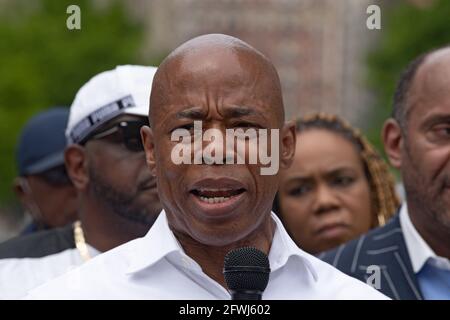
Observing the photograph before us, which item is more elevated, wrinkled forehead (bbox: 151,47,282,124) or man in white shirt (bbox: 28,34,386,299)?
wrinkled forehead (bbox: 151,47,282,124)

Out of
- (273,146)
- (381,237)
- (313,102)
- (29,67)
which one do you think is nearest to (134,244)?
(273,146)

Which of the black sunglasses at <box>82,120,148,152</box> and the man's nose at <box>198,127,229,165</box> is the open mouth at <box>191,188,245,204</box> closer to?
the man's nose at <box>198,127,229,165</box>

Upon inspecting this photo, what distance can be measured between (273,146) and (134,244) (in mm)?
414

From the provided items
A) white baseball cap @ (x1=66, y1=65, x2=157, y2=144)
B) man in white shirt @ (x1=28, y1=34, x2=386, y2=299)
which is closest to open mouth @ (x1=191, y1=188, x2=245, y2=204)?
man in white shirt @ (x1=28, y1=34, x2=386, y2=299)

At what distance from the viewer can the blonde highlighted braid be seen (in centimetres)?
687

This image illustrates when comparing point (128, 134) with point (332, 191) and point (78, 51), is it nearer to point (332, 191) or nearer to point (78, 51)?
point (332, 191)

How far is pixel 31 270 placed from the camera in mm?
5129

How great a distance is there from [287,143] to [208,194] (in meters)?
0.38

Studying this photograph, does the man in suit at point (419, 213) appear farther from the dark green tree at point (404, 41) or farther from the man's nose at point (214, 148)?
the dark green tree at point (404, 41)

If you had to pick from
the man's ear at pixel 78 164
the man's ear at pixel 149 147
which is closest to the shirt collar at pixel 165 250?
the man's ear at pixel 149 147

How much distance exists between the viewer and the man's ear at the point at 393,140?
545 cm

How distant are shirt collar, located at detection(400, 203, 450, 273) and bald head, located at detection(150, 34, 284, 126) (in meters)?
1.90

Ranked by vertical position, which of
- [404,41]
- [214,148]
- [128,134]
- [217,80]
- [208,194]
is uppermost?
[217,80]

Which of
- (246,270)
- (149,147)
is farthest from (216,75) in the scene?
(246,270)
